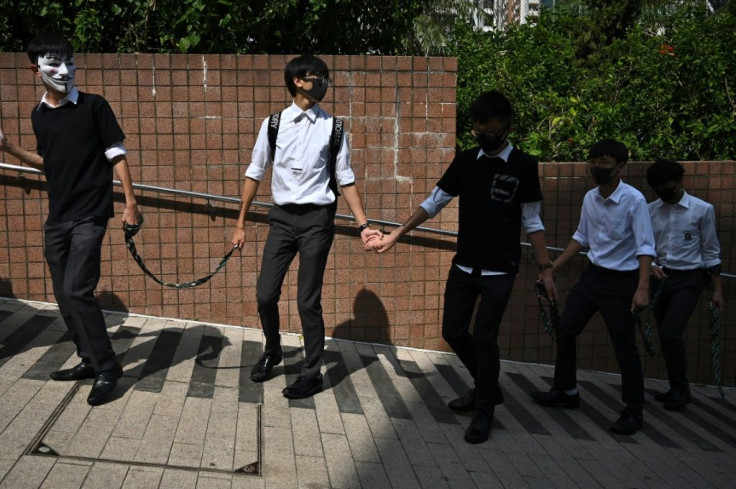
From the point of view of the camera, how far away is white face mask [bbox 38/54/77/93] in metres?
4.68

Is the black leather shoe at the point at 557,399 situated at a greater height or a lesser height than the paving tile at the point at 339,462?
lesser

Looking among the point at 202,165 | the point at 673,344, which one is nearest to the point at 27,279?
the point at 202,165

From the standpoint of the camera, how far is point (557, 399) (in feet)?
19.9

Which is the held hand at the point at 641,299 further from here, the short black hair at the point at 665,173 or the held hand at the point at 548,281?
the short black hair at the point at 665,173

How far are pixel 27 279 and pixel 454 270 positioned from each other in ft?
11.1

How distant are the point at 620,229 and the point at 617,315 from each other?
55 centimetres

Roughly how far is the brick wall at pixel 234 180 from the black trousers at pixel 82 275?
189cm

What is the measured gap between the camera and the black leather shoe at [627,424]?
5.66m

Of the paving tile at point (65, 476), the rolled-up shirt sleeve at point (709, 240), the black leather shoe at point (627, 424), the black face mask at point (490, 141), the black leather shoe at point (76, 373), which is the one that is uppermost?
the black face mask at point (490, 141)

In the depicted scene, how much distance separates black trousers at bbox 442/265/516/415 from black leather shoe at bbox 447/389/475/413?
12.8 inches

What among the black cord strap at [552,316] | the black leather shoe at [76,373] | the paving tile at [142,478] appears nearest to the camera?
the paving tile at [142,478]

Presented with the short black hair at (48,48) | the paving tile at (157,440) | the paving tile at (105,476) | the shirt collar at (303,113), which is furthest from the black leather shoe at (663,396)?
the short black hair at (48,48)

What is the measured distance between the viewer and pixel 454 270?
5199mm

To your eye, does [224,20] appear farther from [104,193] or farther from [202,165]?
[104,193]
